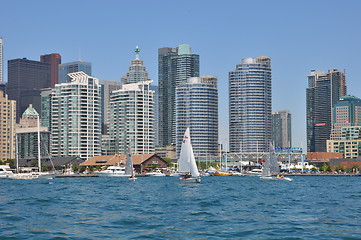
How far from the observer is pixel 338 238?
147 ft

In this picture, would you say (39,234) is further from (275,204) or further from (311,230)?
(275,204)

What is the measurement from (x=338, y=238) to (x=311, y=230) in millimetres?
4098

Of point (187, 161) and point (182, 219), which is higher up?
point (187, 161)

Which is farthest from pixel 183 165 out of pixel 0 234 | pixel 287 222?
pixel 0 234

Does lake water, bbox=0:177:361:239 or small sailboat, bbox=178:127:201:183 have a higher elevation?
small sailboat, bbox=178:127:201:183

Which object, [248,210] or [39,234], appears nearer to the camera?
[39,234]

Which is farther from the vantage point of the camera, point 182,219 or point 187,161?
point 187,161

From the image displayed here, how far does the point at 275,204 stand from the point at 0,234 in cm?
3615

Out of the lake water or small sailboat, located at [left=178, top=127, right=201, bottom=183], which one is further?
small sailboat, located at [left=178, top=127, right=201, bottom=183]

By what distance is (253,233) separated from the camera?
47312 millimetres

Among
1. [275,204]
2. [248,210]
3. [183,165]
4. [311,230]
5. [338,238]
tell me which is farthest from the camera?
[183,165]

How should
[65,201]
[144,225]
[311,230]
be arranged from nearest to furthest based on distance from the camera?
[311,230], [144,225], [65,201]

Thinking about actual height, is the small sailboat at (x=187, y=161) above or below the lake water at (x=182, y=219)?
above

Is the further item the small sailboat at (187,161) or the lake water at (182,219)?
the small sailboat at (187,161)
